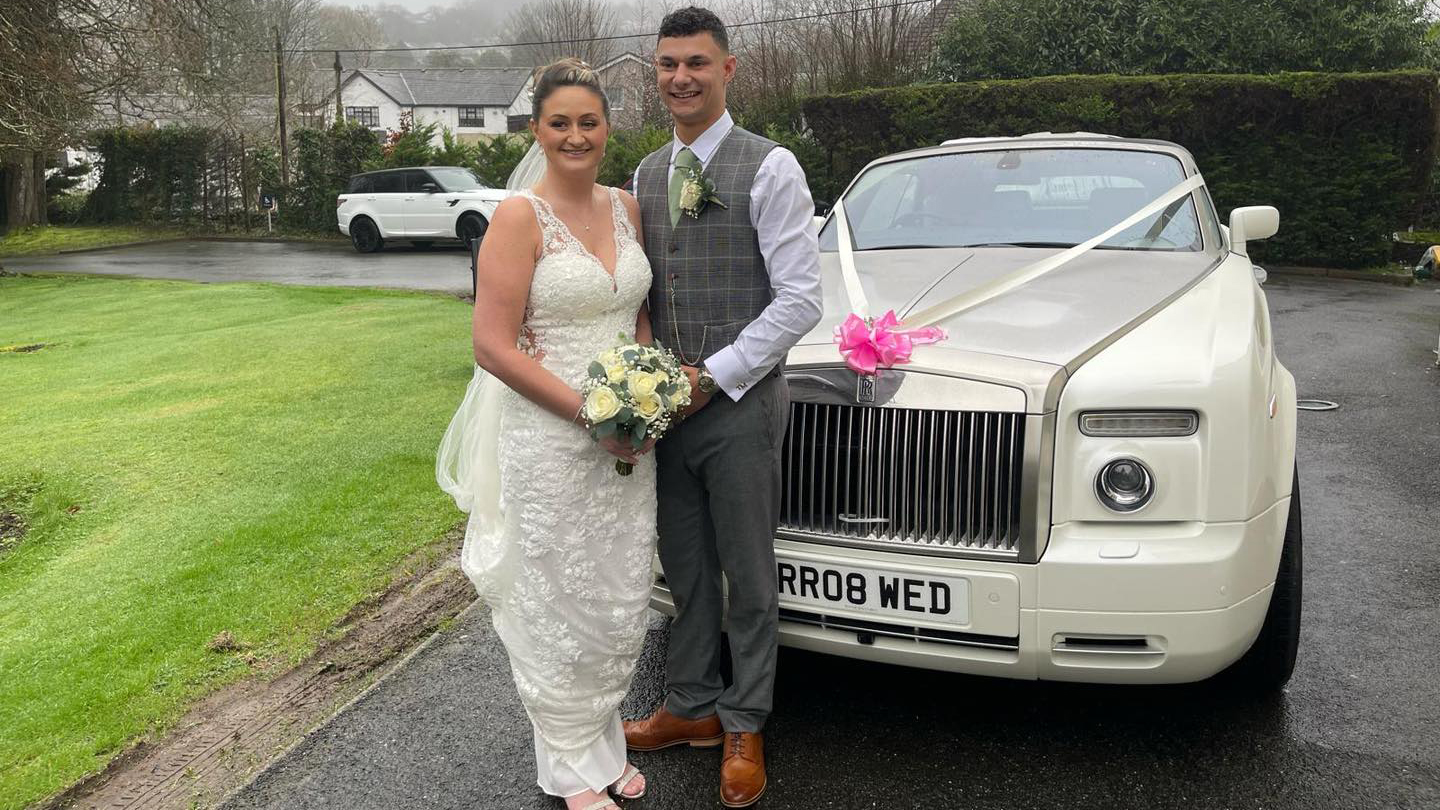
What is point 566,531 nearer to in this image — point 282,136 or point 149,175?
point 282,136

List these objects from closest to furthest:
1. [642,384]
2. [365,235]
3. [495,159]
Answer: [642,384] → [365,235] → [495,159]

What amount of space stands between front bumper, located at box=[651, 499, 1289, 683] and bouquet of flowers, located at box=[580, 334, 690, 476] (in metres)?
0.72

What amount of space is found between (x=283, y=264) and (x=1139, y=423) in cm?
1993

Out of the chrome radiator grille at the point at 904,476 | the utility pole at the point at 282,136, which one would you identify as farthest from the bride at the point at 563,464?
the utility pole at the point at 282,136

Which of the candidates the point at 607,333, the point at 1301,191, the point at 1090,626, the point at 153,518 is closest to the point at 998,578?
the point at 1090,626

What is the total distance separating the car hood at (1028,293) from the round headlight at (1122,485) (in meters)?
0.31

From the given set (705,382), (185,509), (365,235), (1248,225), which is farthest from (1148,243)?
(365,235)

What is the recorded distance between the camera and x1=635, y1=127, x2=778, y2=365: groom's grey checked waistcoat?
2.88 meters

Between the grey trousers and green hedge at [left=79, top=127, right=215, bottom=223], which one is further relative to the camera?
green hedge at [left=79, top=127, right=215, bottom=223]

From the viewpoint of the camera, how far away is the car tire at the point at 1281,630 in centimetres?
327

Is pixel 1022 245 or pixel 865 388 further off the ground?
pixel 1022 245

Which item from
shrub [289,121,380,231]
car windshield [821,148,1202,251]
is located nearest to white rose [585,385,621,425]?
car windshield [821,148,1202,251]

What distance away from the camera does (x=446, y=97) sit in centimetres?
7556

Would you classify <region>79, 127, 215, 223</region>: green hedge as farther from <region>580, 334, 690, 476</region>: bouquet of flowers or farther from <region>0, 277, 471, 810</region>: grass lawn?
<region>580, 334, 690, 476</region>: bouquet of flowers
